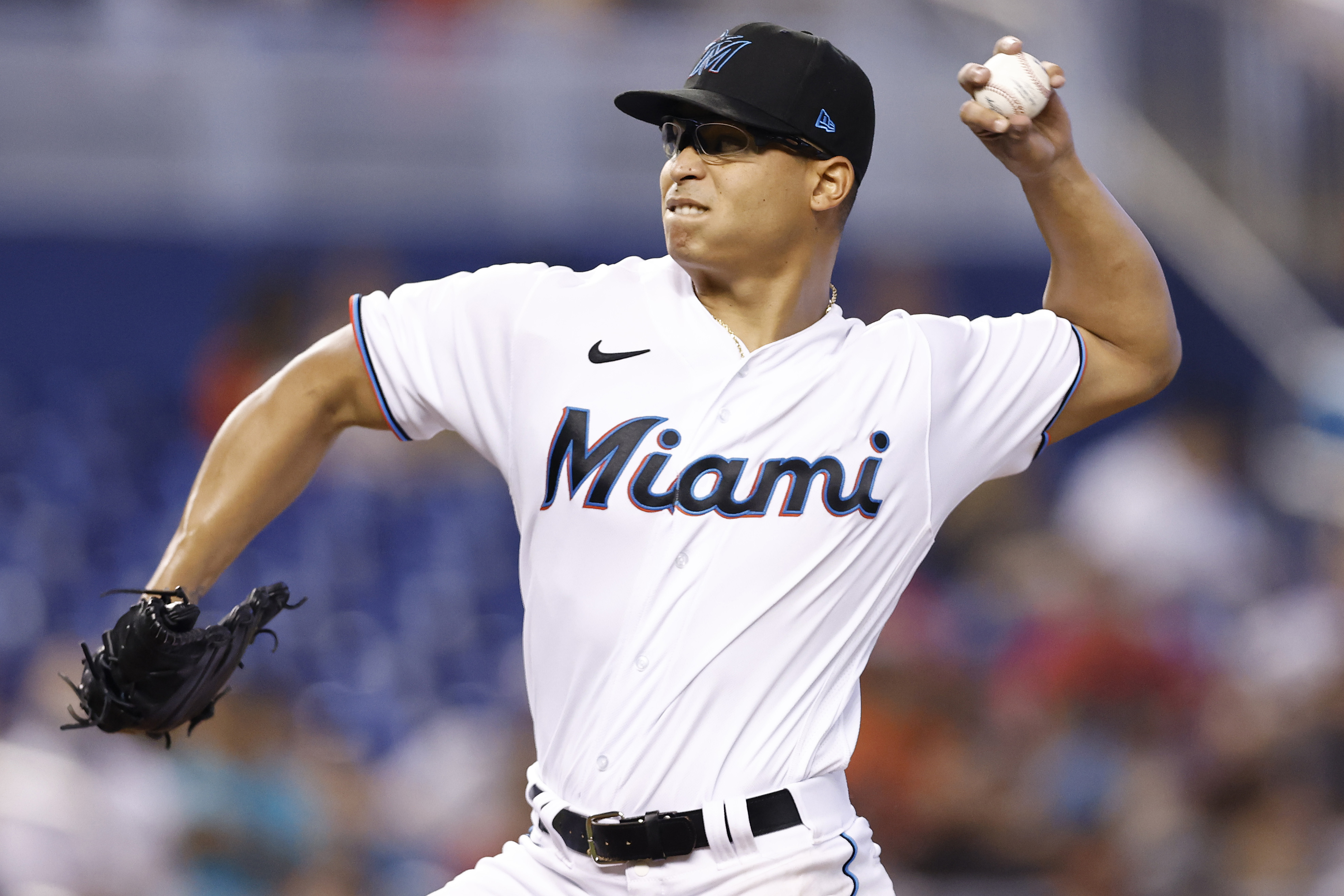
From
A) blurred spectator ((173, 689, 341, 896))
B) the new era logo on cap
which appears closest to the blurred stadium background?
blurred spectator ((173, 689, 341, 896))

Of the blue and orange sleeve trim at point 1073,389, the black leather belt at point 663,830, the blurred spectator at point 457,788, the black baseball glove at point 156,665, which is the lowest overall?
the black leather belt at point 663,830

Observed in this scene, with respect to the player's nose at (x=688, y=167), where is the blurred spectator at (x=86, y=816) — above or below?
below

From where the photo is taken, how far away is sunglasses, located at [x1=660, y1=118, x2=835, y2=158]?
3.01 m

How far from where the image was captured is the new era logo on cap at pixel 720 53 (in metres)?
3.03

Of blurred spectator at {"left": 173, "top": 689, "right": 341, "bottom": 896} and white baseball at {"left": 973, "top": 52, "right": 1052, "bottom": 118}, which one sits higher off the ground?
white baseball at {"left": 973, "top": 52, "right": 1052, "bottom": 118}

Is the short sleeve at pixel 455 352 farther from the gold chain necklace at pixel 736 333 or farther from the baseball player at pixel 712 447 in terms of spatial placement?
the gold chain necklace at pixel 736 333

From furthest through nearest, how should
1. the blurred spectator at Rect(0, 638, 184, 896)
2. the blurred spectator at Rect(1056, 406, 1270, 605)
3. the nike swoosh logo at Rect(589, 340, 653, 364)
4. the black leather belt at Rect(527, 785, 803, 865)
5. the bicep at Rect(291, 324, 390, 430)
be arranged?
1. the blurred spectator at Rect(1056, 406, 1270, 605)
2. the blurred spectator at Rect(0, 638, 184, 896)
3. the bicep at Rect(291, 324, 390, 430)
4. the nike swoosh logo at Rect(589, 340, 653, 364)
5. the black leather belt at Rect(527, 785, 803, 865)

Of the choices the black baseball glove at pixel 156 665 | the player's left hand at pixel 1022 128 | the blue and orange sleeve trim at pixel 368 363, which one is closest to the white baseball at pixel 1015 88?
the player's left hand at pixel 1022 128

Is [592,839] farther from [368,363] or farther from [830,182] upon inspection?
[830,182]

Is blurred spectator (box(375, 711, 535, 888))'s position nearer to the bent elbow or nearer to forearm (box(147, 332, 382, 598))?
forearm (box(147, 332, 382, 598))

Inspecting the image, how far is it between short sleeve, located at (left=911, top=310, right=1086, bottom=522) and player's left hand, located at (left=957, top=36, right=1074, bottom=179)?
306 millimetres

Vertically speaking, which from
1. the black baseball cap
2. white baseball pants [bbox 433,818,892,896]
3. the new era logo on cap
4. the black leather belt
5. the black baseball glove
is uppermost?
the new era logo on cap

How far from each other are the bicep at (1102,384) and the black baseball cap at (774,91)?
0.62 m

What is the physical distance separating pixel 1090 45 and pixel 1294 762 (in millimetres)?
4385
